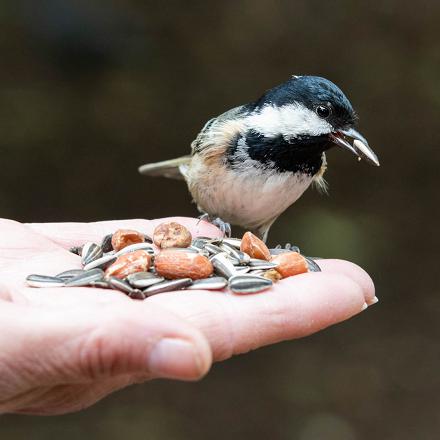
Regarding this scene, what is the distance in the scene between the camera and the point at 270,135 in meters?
2.07

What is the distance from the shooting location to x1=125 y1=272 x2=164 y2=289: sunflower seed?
57.3 inches

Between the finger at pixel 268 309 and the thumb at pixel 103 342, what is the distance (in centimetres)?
16

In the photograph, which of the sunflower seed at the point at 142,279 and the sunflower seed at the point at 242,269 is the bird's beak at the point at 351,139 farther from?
the sunflower seed at the point at 142,279

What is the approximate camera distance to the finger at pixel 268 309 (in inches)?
47.9

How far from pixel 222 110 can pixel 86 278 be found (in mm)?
1724

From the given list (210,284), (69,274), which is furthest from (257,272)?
(69,274)

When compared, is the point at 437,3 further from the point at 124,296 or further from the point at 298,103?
the point at 124,296

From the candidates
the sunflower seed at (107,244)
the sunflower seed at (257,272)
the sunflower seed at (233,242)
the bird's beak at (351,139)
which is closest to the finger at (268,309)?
the sunflower seed at (257,272)

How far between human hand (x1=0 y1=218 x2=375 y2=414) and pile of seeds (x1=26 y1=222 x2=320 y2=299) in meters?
0.06

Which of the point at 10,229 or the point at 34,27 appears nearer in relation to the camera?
the point at 10,229

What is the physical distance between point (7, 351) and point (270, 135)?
3.74 feet

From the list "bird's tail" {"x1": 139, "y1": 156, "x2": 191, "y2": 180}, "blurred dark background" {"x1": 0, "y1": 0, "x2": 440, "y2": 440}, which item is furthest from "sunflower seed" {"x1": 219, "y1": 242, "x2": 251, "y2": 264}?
"blurred dark background" {"x1": 0, "y1": 0, "x2": 440, "y2": 440}

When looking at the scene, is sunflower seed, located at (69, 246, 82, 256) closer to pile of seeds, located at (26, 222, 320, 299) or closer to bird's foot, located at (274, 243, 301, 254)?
pile of seeds, located at (26, 222, 320, 299)

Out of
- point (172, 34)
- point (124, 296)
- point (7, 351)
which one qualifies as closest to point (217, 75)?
point (172, 34)
